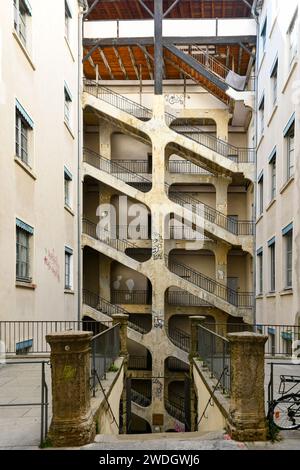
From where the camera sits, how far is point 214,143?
2570cm

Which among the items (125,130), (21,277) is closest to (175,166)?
(125,130)

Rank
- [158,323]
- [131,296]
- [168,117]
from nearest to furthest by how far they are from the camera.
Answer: [158,323], [168,117], [131,296]

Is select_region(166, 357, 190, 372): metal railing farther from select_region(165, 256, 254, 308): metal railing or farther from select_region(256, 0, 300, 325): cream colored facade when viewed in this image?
select_region(256, 0, 300, 325): cream colored facade

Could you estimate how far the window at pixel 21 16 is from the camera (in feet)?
44.3

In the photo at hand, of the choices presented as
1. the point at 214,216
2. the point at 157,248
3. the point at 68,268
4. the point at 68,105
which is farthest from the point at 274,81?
the point at 68,268

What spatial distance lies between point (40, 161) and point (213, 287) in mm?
13659

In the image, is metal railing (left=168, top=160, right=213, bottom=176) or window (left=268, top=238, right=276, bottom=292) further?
metal railing (left=168, top=160, right=213, bottom=176)

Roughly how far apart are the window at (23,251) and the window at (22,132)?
7.20 ft

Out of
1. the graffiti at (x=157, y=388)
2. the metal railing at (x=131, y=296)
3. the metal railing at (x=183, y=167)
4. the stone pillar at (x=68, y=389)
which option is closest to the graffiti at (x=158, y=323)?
the graffiti at (x=157, y=388)

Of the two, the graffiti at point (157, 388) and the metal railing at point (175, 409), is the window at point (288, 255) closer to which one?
the graffiti at point (157, 388)

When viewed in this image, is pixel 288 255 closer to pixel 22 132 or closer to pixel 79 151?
pixel 22 132

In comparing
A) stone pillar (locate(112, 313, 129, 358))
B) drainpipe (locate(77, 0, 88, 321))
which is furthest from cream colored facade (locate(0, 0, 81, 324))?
stone pillar (locate(112, 313, 129, 358))

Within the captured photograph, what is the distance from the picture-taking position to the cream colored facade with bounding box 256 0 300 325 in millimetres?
14258

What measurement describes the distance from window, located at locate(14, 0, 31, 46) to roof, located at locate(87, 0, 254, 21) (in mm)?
9094
